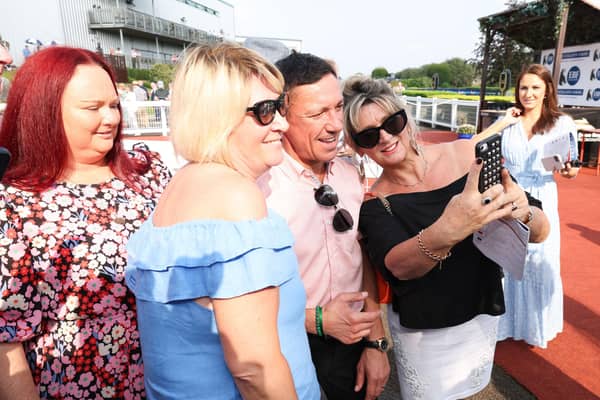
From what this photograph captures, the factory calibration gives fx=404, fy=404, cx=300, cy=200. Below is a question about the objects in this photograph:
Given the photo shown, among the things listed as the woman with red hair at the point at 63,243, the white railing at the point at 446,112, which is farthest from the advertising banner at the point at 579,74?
the woman with red hair at the point at 63,243

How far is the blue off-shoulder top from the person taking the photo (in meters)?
0.99

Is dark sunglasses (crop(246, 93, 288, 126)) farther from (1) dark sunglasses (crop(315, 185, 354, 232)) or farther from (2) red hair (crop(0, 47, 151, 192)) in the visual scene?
(2) red hair (crop(0, 47, 151, 192))

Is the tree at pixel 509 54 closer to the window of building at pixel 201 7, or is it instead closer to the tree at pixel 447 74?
the tree at pixel 447 74

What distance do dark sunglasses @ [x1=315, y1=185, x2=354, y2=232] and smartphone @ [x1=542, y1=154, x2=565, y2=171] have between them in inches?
95.2

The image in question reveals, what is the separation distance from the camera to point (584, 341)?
3.53m

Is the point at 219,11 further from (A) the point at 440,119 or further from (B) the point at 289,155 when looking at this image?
(B) the point at 289,155

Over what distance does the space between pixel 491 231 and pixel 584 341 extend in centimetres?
279

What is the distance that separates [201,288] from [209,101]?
505 millimetres

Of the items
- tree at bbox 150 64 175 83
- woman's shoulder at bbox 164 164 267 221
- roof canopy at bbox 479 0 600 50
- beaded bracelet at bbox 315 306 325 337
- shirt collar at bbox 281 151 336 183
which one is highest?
tree at bbox 150 64 175 83

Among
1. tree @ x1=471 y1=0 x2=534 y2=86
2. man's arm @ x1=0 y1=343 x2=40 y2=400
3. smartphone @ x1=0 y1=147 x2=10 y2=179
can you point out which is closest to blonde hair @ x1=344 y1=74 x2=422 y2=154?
smartphone @ x1=0 y1=147 x2=10 y2=179

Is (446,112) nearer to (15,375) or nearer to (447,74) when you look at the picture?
(15,375)

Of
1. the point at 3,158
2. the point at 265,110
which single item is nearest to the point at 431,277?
the point at 265,110

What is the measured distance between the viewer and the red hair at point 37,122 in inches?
61.8

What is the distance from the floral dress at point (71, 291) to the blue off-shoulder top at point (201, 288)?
1.50ft
